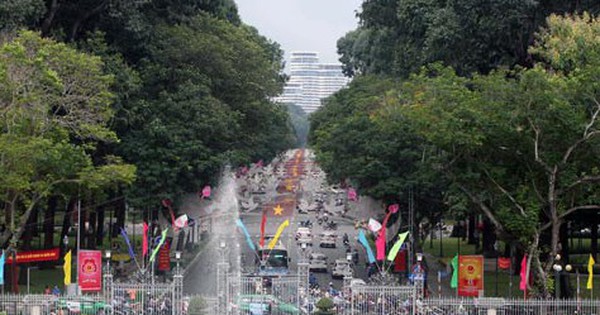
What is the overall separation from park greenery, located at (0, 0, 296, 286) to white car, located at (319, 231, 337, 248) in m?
7.66

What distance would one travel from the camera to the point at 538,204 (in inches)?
1737

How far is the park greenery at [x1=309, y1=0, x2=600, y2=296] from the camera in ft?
142

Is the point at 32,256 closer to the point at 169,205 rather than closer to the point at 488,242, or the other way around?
the point at 169,205

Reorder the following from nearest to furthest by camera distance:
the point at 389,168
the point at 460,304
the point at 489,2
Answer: the point at 460,304 < the point at 489,2 < the point at 389,168

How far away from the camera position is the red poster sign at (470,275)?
44219 millimetres

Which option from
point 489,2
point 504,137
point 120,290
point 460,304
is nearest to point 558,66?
point 504,137

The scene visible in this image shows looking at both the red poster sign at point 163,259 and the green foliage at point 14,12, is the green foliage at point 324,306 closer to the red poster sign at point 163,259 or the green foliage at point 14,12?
the red poster sign at point 163,259

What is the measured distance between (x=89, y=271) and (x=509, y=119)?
1691 centimetres

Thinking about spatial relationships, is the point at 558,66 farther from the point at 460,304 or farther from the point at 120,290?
the point at 120,290

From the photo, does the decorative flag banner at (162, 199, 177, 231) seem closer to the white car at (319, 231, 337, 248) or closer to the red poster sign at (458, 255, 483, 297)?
the red poster sign at (458, 255, 483, 297)

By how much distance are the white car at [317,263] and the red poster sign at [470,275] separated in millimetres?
17706

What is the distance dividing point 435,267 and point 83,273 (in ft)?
86.6

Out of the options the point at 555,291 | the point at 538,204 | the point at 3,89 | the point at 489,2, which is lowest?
the point at 555,291

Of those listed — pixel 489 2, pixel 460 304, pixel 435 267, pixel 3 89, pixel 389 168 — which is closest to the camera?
pixel 460 304
